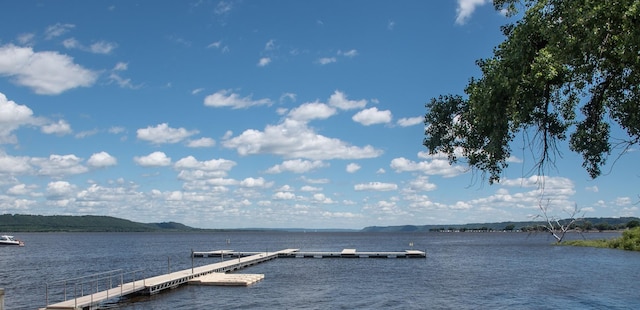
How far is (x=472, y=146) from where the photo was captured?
Result: 14625 millimetres

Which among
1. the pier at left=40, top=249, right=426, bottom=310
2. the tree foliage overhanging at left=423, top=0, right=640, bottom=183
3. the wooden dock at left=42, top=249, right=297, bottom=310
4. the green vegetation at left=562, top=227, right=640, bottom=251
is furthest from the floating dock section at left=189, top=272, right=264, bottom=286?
the green vegetation at left=562, top=227, right=640, bottom=251

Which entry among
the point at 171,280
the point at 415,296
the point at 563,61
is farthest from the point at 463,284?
the point at 563,61

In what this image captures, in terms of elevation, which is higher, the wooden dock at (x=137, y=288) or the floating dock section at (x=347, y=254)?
the wooden dock at (x=137, y=288)

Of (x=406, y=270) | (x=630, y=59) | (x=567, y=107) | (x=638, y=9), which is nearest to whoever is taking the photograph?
(x=638, y=9)

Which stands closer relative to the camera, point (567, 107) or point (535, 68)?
point (535, 68)

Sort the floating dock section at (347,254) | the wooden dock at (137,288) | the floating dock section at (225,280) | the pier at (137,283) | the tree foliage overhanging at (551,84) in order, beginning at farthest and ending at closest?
the floating dock section at (347,254) < the floating dock section at (225,280) < the pier at (137,283) < the wooden dock at (137,288) < the tree foliage overhanging at (551,84)

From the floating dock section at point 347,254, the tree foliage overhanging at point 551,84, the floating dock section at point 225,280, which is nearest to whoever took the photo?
the tree foliage overhanging at point 551,84

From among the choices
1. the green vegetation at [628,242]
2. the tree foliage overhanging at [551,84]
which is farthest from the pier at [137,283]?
the green vegetation at [628,242]

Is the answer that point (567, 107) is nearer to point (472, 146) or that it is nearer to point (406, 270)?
point (472, 146)

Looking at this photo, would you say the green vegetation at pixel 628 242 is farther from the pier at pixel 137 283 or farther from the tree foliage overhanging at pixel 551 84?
the tree foliage overhanging at pixel 551 84

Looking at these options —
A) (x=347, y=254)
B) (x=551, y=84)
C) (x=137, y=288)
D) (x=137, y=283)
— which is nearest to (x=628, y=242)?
(x=347, y=254)

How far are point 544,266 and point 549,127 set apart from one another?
63478 millimetres

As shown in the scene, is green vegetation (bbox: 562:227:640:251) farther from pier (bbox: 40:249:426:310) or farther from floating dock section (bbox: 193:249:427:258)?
pier (bbox: 40:249:426:310)

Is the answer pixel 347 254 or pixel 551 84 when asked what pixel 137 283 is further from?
pixel 347 254
